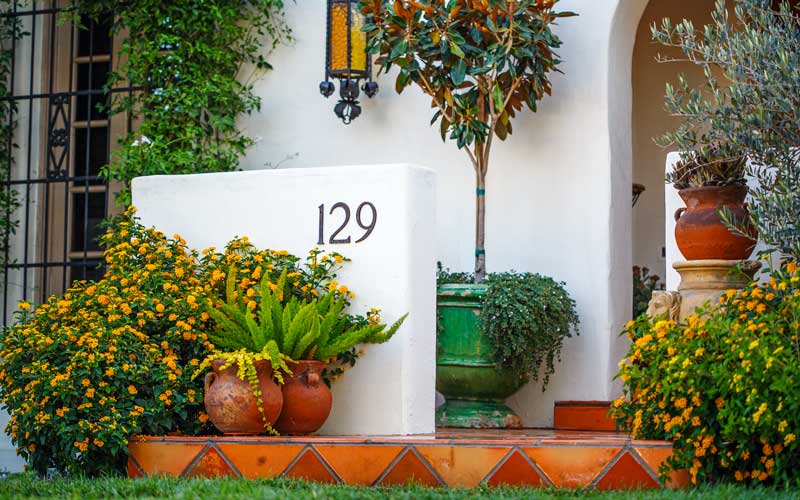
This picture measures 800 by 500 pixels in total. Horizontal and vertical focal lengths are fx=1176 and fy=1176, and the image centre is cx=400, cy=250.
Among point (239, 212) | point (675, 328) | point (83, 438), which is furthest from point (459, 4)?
point (83, 438)

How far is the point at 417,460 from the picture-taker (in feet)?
16.2

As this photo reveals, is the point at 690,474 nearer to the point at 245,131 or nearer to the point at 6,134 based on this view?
the point at 245,131

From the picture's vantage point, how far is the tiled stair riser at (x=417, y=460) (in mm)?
4645

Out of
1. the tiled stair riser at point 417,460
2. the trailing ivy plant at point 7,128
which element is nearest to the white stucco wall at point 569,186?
the tiled stair riser at point 417,460

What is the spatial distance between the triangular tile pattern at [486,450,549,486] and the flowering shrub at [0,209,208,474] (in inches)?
59.4

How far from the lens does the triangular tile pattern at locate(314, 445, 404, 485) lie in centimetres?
496

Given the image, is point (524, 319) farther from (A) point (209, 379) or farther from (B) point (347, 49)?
(B) point (347, 49)

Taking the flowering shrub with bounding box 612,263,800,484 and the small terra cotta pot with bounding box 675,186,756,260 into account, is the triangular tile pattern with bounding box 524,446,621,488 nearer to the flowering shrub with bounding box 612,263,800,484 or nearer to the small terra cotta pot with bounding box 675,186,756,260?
the flowering shrub with bounding box 612,263,800,484

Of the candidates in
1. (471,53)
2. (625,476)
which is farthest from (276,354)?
(471,53)

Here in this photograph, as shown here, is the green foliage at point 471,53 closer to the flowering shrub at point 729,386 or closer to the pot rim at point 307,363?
the pot rim at point 307,363

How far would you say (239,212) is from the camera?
634cm

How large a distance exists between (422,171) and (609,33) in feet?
6.33

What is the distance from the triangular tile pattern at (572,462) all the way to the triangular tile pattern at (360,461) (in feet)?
2.05

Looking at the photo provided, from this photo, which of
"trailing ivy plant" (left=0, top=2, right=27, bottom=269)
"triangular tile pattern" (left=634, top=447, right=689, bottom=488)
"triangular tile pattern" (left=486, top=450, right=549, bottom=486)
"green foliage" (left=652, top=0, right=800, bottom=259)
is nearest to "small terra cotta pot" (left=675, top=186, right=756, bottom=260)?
"green foliage" (left=652, top=0, right=800, bottom=259)
